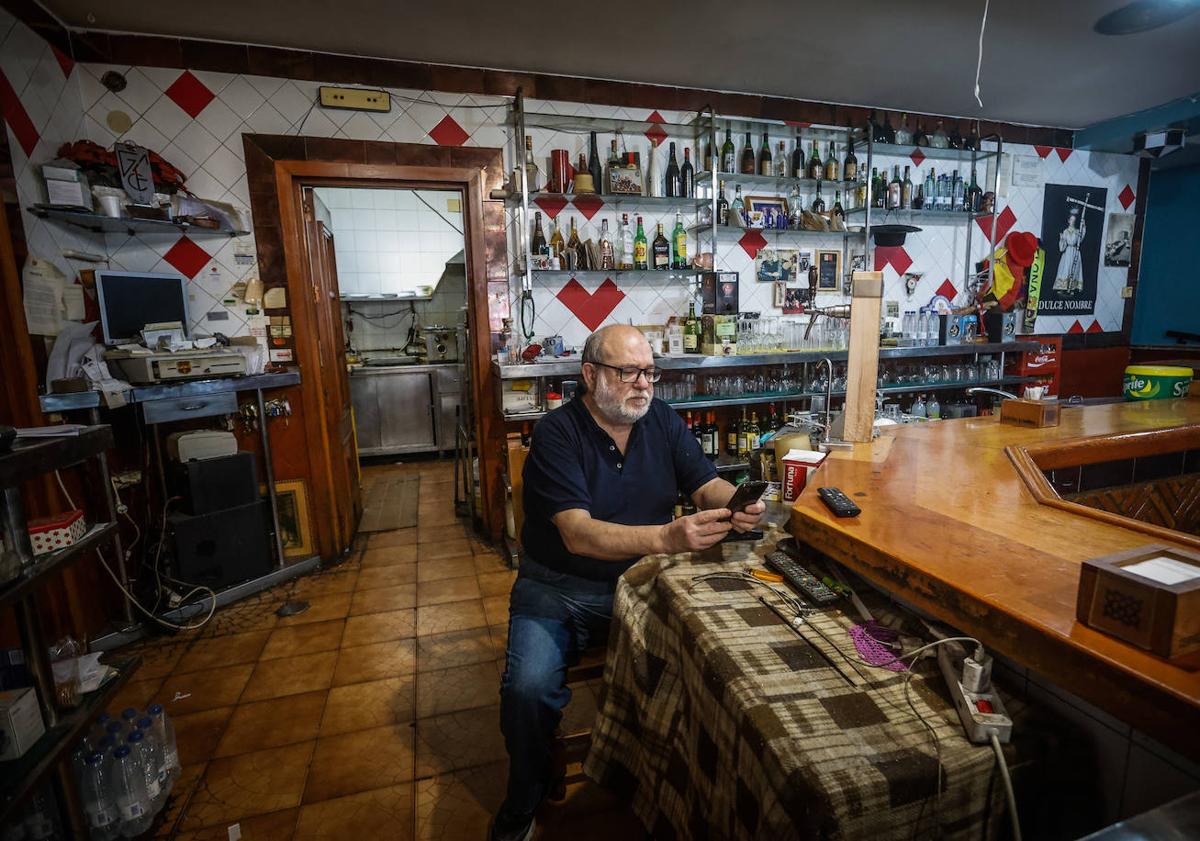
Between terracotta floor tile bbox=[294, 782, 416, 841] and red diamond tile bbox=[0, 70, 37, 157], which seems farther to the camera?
red diamond tile bbox=[0, 70, 37, 157]

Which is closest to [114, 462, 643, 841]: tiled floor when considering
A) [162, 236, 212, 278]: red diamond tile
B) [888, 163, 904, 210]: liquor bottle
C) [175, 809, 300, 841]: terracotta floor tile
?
[175, 809, 300, 841]: terracotta floor tile

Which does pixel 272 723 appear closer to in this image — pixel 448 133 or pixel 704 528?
pixel 704 528

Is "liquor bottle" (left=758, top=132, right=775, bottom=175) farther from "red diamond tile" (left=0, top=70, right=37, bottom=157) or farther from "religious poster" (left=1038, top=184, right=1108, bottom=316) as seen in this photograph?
"red diamond tile" (left=0, top=70, right=37, bottom=157)

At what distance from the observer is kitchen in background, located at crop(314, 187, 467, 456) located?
589 centimetres

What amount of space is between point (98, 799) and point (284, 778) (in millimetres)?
487

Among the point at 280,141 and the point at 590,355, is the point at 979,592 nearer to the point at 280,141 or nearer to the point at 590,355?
the point at 590,355

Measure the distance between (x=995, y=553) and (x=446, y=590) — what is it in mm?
2785

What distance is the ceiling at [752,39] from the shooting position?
2848 millimetres

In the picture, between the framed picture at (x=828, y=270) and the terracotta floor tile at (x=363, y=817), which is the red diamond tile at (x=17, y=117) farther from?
the framed picture at (x=828, y=270)

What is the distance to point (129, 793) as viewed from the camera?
1.66 metres

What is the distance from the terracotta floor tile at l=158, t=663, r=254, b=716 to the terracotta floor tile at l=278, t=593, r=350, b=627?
14.9 inches

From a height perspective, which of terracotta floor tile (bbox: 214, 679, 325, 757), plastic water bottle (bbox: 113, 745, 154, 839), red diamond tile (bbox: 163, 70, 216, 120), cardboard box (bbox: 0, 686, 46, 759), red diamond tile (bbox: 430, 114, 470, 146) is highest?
red diamond tile (bbox: 163, 70, 216, 120)

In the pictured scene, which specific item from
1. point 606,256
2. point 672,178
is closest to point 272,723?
point 606,256

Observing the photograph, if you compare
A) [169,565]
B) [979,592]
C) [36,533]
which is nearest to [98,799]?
[36,533]
